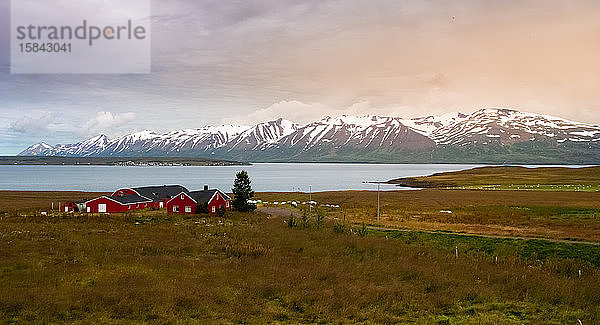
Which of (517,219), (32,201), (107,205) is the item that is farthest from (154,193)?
(517,219)

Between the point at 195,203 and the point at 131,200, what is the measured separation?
12433 mm

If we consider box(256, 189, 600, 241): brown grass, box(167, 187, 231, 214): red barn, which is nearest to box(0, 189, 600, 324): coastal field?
box(256, 189, 600, 241): brown grass

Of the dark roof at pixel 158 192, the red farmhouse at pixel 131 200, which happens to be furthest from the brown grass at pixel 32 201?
the dark roof at pixel 158 192

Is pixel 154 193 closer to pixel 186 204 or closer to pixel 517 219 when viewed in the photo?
pixel 186 204

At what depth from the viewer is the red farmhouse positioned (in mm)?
69375

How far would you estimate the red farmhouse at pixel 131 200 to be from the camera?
69.4 meters

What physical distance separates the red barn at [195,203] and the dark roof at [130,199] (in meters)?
7.95

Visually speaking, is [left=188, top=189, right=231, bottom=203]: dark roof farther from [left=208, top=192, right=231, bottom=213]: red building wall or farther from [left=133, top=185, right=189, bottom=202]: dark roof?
[left=133, top=185, right=189, bottom=202]: dark roof

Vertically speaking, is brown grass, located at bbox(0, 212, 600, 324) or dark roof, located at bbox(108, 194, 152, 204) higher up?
dark roof, located at bbox(108, 194, 152, 204)

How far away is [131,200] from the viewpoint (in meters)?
72.6

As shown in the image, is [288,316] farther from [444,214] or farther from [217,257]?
[444,214]

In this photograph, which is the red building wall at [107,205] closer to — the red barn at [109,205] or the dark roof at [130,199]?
the red barn at [109,205]

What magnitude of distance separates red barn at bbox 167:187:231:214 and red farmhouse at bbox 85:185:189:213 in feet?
14.9

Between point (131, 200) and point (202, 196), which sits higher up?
point (202, 196)
